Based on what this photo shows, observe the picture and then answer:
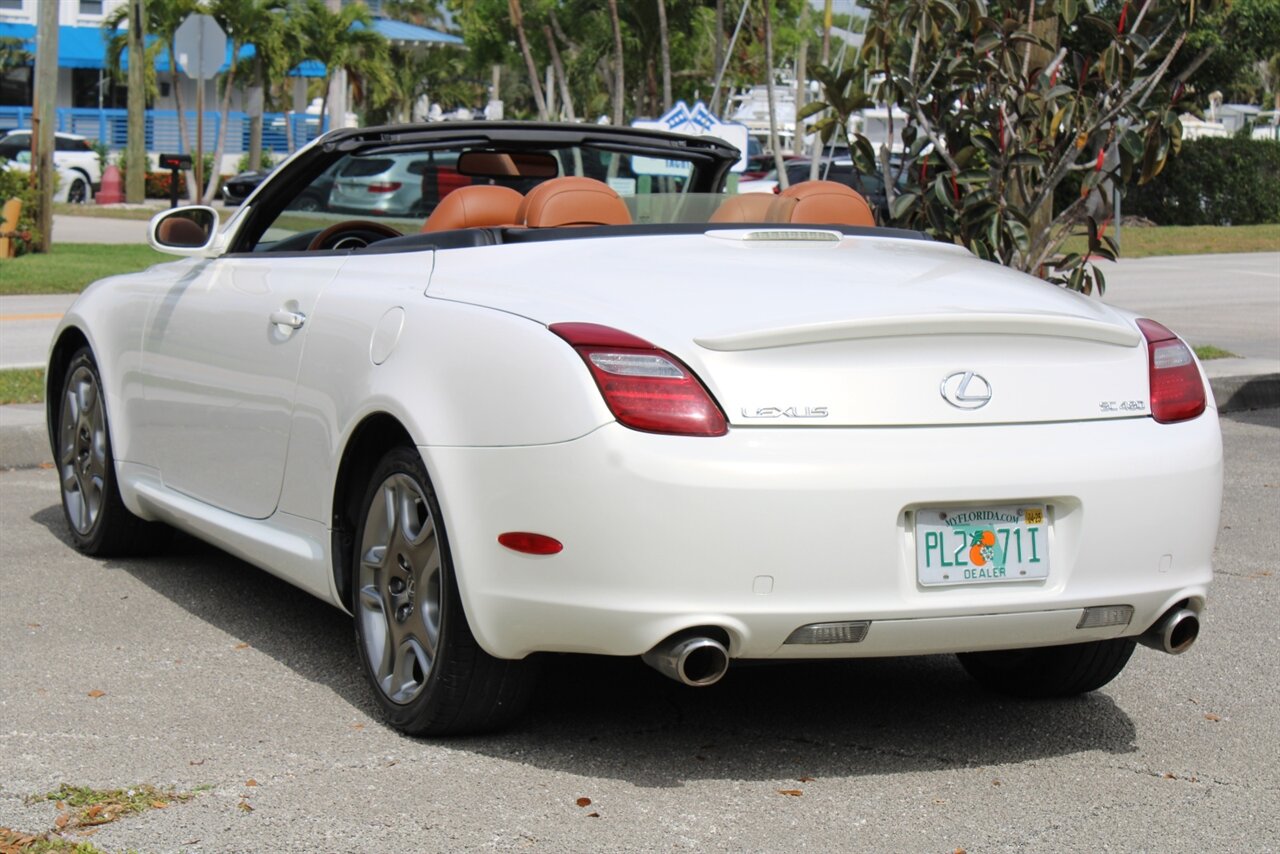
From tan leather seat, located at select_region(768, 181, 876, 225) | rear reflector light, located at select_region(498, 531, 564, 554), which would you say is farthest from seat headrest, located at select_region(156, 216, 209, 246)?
rear reflector light, located at select_region(498, 531, 564, 554)

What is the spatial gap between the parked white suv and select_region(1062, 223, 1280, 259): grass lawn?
71.8 ft

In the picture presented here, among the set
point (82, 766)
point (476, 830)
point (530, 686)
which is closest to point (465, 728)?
point (530, 686)

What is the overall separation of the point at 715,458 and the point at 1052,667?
Result: 58.4 inches

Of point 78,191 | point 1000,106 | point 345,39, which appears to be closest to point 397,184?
point 1000,106

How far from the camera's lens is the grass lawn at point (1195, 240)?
29.6 meters

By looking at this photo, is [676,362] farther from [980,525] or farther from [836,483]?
[980,525]

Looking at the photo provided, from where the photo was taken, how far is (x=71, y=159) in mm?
40656

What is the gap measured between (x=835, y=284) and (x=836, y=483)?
59 centimetres

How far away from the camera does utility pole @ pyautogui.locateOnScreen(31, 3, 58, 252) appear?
20.5m

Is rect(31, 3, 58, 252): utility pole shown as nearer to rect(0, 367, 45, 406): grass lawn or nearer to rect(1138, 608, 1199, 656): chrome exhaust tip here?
rect(0, 367, 45, 406): grass lawn

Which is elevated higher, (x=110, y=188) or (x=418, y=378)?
(x=418, y=378)

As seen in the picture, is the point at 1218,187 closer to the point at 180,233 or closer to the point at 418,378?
the point at 180,233

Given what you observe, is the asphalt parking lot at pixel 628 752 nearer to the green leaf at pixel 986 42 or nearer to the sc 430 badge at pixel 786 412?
the sc 430 badge at pixel 786 412

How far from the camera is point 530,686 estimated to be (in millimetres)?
4246
